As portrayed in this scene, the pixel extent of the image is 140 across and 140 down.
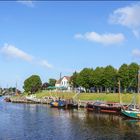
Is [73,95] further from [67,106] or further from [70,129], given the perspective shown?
[70,129]

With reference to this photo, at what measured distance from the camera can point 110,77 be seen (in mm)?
174125

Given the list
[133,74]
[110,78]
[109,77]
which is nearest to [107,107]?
[133,74]

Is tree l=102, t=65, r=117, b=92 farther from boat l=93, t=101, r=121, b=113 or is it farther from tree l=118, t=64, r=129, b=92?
boat l=93, t=101, r=121, b=113

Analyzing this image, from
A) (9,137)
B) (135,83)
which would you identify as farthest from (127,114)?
(135,83)

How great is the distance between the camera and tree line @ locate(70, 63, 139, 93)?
164m

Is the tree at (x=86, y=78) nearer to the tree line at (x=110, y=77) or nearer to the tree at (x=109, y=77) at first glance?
the tree line at (x=110, y=77)

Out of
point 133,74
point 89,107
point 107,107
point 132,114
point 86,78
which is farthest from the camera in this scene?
point 86,78

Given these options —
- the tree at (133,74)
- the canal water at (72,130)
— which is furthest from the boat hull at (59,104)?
the canal water at (72,130)

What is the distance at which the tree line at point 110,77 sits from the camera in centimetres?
16450

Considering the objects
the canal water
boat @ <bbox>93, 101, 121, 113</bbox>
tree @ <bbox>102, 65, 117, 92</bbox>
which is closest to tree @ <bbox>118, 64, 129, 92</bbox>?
tree @ <bbox>102, 65, 117, 92</bbox>

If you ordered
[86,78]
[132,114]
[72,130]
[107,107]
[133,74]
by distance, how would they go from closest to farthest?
[72,130] → [132,114] → [107,107] → [133,74] → [86,78]

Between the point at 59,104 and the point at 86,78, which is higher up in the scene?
the point at 86,78

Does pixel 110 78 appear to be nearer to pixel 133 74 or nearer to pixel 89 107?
pixel 133 74

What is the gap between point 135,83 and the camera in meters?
162
